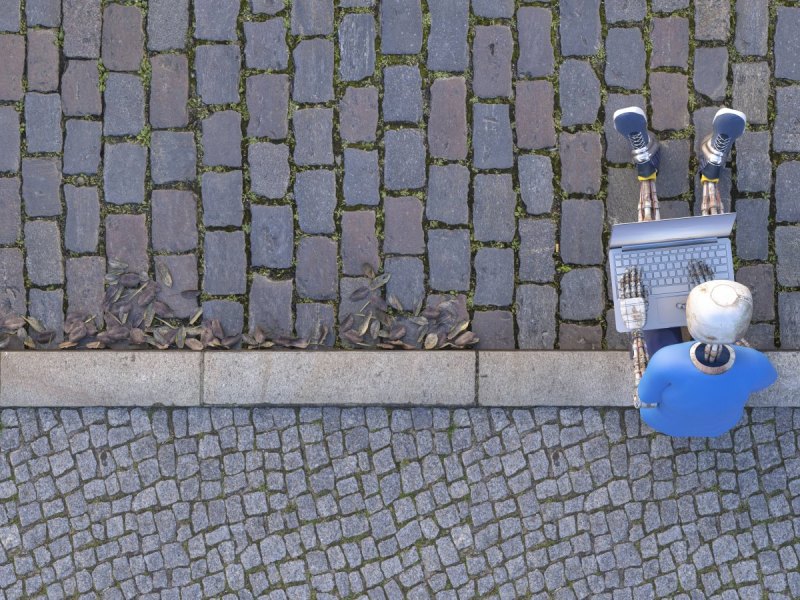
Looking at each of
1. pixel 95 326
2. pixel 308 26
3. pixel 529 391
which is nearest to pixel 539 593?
→ pixel 529 391

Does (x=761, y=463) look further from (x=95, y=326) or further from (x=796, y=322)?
(x=95, y=326)

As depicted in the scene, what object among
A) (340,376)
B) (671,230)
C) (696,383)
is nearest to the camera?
(696,383)

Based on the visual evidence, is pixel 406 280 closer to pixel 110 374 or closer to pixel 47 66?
pixel 110 374

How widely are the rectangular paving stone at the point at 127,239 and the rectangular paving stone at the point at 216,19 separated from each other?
1194mm

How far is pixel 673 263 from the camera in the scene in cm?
458

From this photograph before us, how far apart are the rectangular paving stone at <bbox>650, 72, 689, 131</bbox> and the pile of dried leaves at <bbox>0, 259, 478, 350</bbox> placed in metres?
1.68

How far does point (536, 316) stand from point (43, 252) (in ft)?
10.1

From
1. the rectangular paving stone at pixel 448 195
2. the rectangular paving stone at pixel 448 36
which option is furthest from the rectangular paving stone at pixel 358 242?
the rectangular paving stone at pixel 448 36

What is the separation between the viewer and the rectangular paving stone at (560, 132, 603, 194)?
5.16 meters

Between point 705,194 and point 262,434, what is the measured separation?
9.74 ft

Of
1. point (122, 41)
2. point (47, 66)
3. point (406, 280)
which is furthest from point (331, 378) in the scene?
point (47, 66)

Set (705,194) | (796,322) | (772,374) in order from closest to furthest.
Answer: (772,374), (705,194), (796,322)

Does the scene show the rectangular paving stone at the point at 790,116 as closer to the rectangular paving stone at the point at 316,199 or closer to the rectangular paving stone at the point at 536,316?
the rectangular paving stone at the point at 536,316

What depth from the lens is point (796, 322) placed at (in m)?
5.14
